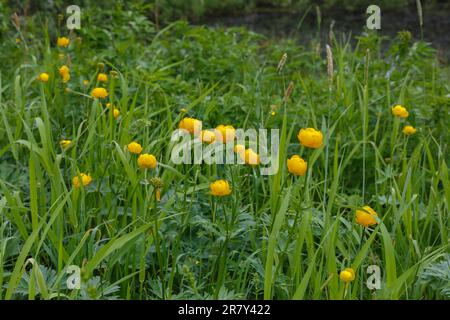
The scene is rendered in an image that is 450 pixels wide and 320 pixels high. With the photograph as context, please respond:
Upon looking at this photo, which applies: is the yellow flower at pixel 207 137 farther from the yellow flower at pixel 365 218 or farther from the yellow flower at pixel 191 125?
the yellow flower at pixel 365 218

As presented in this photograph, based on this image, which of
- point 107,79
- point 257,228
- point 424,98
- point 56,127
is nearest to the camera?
point 257,228

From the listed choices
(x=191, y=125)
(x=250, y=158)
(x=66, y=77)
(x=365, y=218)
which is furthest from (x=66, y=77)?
(x=365, y=218)

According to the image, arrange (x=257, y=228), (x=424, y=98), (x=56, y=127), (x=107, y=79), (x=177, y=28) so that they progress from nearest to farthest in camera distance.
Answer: (x=257, y=228) < (x=56, y=127) < (x=107, y=79) < (x=424, y=98) < (x=177, y=28)

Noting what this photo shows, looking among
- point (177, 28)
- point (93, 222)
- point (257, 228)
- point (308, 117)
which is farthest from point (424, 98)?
point (93, 222)

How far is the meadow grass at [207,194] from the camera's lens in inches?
63.3

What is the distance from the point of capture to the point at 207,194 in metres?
1.76

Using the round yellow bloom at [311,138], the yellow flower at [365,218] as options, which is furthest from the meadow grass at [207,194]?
the round yellow bloom at [311,138]

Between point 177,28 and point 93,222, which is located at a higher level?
point 177,28

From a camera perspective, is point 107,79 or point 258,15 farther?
point 258,15

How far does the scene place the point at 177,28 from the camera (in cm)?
333

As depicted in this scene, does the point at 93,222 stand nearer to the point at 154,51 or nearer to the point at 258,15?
the point at 154,51

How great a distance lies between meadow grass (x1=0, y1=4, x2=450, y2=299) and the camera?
1.61m

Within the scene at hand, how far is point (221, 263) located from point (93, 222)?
533 mm

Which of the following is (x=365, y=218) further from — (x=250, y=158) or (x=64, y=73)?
(x=64, y=73)
